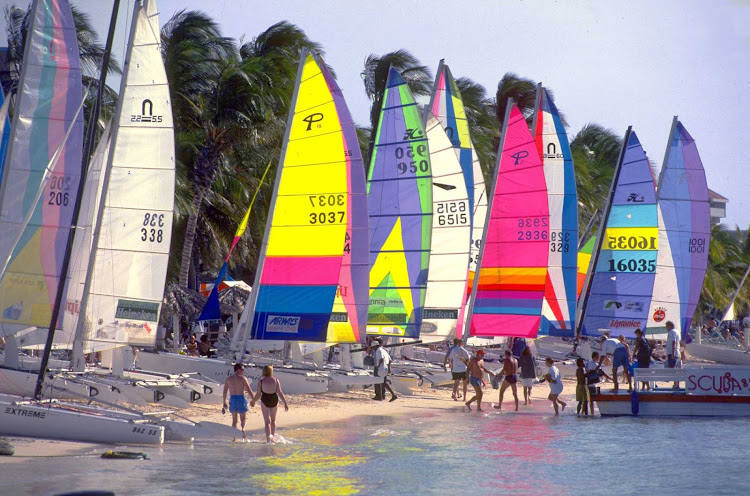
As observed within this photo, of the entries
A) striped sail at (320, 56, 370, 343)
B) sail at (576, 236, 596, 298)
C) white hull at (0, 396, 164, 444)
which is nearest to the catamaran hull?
striped sail at (320, 56, 370, 343)

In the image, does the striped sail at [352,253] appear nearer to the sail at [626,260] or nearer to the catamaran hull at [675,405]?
the catamaran hull at [675,405]

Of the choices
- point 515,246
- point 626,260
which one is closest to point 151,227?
point 515,246

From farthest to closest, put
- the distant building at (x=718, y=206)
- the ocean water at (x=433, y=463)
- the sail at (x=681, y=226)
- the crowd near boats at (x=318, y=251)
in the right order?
the distant building at (x=718, y=206)
the sail at (x=681, y=226)
the crowd near boats at (x=318, y=251)
the ocean water at (x=433, y=463)

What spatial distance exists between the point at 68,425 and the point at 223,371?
740 cm

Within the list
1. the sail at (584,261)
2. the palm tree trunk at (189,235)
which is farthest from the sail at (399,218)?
the sail at (584,261)

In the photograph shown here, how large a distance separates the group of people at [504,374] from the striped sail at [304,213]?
13.2 ft

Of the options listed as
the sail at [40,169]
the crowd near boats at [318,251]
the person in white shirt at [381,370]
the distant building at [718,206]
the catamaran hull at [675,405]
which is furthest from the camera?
the distant building at [718,206]

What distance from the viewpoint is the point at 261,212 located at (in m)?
37.4

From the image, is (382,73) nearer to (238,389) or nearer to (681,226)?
(681,226)

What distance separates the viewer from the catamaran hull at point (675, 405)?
2352 centimetres

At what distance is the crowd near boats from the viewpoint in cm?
1895

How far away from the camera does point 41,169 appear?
1922cm

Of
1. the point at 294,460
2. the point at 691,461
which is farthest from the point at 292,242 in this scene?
the point at 691,461

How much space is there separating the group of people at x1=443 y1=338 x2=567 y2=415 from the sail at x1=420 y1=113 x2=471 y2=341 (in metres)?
1.35
